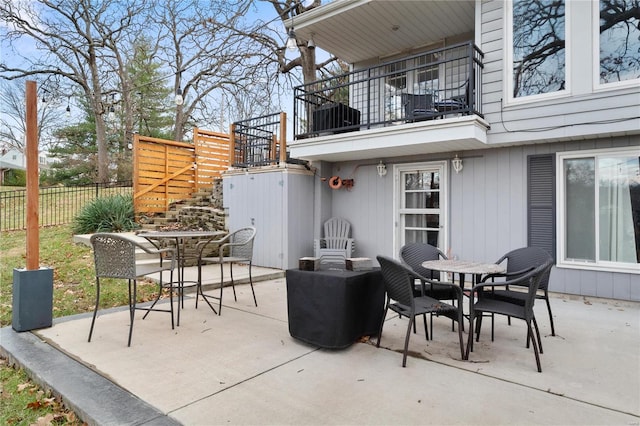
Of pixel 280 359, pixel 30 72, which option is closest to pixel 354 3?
pixel 280 359

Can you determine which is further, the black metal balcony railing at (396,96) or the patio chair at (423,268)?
the black metal balcony railing at (396,96)

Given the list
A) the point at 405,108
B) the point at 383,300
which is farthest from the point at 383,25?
the point at 383,300

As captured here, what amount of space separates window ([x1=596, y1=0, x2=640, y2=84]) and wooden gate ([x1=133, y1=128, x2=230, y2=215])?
343 inches

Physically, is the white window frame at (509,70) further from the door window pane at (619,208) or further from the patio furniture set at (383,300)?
the patio furniture set at (383,300)

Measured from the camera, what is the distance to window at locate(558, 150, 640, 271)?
496cm

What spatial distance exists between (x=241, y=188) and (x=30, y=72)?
12.3 metres

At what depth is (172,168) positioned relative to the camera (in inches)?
382

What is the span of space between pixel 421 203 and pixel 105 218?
7025 millimetres

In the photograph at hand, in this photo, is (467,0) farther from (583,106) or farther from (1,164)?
(1,164)

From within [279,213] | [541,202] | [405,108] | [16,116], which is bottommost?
[279,213]

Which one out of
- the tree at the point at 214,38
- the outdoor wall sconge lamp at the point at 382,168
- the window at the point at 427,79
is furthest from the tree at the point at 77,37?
the outdoor wall sconge lamp at the point at 382,168

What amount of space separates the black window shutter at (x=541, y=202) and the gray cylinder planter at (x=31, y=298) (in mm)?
6207

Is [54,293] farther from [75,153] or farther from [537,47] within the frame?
[75,153]

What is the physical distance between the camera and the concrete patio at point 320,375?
7.18ft
